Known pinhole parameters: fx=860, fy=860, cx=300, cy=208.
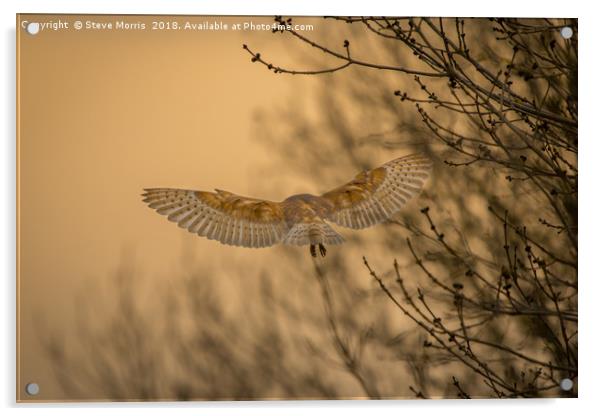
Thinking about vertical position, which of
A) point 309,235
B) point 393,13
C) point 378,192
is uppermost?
point 393,13

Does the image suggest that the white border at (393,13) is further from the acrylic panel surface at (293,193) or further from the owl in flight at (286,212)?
the owl in flight at (286,212)

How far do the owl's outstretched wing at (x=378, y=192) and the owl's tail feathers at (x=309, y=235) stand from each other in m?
0.05

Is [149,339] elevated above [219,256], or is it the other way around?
[219,256]

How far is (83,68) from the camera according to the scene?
268 cm

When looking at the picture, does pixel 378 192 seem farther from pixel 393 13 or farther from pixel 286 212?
pixel 393 13

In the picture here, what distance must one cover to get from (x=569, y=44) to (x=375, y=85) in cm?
64

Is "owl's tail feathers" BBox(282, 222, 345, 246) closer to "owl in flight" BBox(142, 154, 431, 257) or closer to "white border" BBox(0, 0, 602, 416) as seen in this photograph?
"owl in flight" BBox(142, 154, 431, 257)

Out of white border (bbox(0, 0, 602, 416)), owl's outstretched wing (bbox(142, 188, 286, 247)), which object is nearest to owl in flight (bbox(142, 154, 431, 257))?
owl's outstretched wing (bbox(142, 188, 286, 247))

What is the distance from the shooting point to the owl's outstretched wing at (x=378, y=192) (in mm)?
2695

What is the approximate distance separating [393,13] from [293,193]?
65 cm

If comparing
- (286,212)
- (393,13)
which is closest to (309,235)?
(286,212)

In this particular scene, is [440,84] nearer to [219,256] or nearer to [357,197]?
[357,197]

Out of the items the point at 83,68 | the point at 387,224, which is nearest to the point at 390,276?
the point at 387,224

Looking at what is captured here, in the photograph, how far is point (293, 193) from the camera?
2686 mm
